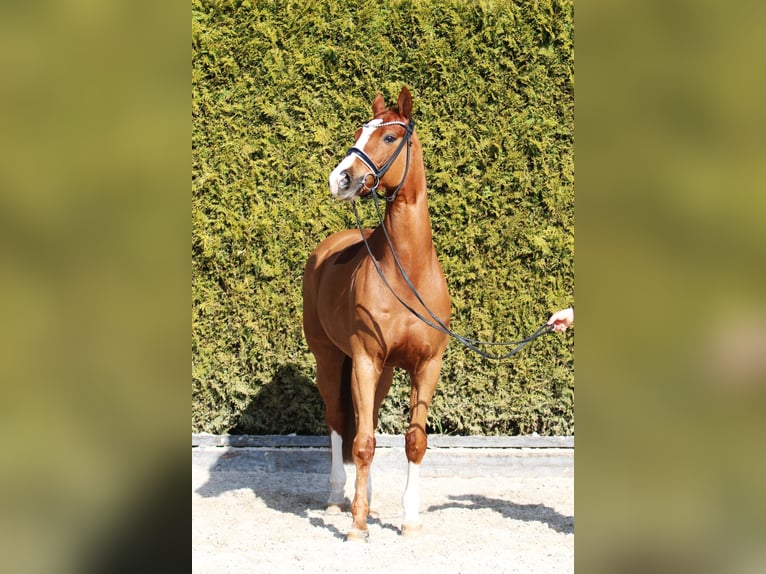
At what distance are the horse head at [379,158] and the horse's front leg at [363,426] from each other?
98cm

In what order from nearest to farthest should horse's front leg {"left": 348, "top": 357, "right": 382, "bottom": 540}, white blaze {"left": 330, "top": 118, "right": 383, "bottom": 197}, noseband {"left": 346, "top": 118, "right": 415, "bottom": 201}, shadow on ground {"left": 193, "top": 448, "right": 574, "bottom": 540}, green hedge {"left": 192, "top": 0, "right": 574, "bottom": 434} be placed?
white blaze {"left": 330, "top": 118, "right": 383, "bottom": 197}, noseband {"left": 346, "top": 118, "right": 415, "bottom": 201}, horse's front leg {"left": 348, "top": 357, "right": 382, "bottom": 540}, shadow on ground {"left": 193, "top": 448, "right": 574, "bottom": 540}, green hedge {"left": 192, "top": 0, "right": 574, "bottom": 434}

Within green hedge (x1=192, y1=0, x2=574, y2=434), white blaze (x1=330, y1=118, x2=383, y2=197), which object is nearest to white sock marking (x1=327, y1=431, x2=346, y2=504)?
green hedge (x1=192, y1=0, x2=574, y2=434)

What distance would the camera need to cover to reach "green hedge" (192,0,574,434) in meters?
6.39

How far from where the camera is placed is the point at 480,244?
6461mm

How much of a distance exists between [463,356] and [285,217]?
1845mm

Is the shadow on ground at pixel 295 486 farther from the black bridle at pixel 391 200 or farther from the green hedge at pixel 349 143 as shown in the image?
the black bridle at pixel 391 200

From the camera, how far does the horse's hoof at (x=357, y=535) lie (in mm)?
4370

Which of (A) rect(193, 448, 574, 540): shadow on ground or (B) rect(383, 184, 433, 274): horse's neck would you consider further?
(A) rect(193, 448, 574, 540): shadow on ground

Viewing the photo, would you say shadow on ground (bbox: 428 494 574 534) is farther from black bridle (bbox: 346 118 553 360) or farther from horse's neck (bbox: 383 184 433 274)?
horse's neck (bbox: 383 184 433 274)

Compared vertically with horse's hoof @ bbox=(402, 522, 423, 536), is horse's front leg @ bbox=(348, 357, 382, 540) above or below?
above

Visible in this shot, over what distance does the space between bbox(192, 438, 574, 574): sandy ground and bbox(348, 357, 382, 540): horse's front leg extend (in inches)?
7.1
